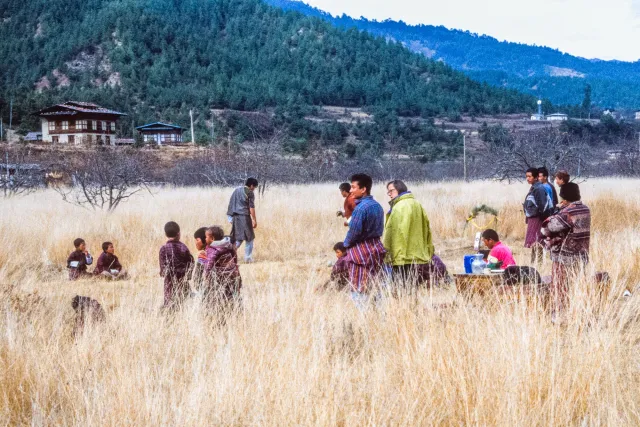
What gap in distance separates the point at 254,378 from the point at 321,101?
9318cm

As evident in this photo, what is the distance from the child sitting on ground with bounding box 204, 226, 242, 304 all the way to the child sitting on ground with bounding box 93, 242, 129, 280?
4.16 metres

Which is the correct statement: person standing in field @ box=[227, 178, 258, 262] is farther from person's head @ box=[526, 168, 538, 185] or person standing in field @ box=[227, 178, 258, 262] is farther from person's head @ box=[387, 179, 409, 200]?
person's head @ box=[387, 179, 409, 200]

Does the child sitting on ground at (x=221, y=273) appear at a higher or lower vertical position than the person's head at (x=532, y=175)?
lower

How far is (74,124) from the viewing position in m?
61.8

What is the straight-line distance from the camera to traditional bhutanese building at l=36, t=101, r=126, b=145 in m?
61.0

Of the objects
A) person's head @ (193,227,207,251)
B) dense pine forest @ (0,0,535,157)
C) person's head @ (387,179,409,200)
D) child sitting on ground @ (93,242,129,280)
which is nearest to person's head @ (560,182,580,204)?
person's head @ (387,179,409,200)

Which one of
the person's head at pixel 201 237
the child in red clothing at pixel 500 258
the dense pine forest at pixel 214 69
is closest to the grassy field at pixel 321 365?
the person's head at pixel 201 237

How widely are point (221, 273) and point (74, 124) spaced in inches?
2377

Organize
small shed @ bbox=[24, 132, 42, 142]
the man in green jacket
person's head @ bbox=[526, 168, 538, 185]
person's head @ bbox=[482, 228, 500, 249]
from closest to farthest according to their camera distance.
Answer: the man in green jacket → person's head @ bbox=[482, 228, 500, 249] → person's head @ bbox=[526, 168, 538, 185] → small shed @ bbox=[24, 132, 42, 142]

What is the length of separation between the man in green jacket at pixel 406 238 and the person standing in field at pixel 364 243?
227 millimetres

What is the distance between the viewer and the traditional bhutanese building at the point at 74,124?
61.0 m

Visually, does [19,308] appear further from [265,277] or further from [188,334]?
[265,277]

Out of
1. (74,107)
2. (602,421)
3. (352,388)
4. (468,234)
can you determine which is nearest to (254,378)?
(352,388)

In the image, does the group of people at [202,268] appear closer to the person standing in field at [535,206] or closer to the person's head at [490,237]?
the person's head at [490,237]
